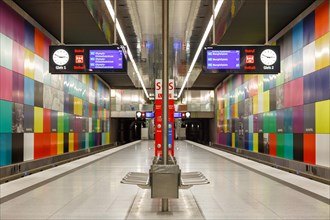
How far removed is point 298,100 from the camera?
14.7 meters

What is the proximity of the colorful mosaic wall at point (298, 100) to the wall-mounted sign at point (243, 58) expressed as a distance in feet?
5.30

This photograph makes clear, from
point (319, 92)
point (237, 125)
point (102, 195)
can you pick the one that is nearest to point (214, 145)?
point (237, 125)

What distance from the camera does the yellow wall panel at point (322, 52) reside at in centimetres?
1200

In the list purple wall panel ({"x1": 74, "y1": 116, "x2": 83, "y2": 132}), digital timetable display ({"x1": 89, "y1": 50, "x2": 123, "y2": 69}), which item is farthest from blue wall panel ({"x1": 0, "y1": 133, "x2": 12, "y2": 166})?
purple wall panel ({"x1": 74, "y1": 116, "x2": 83, "y2": 132})

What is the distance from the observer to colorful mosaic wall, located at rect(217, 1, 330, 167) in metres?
12.4

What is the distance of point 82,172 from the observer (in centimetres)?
1298

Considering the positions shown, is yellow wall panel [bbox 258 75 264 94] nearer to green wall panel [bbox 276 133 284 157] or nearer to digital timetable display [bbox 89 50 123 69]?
green wall panel [bbox 276 133 284 157]

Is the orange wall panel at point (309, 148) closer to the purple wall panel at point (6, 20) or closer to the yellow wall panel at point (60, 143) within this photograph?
the purple wall panel at point (6, 20)

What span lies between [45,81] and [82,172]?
5690 millimetres

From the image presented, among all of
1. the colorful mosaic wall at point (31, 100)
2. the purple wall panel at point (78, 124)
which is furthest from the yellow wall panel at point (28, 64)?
the purple wall panel at point (78, 124)

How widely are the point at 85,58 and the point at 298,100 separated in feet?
25.1

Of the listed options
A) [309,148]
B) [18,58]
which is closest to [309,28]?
[309,148]

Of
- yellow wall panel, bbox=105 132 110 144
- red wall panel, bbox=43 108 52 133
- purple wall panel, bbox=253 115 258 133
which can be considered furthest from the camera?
yellow wall panel, bbox=105 132 110 144

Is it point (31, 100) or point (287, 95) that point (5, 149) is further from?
point (287, 95)
